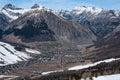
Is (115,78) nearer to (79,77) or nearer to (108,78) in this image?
(108,78)

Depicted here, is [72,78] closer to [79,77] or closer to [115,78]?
[79,77]

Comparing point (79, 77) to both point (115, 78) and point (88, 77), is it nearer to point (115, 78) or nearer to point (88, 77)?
point (88, 77)

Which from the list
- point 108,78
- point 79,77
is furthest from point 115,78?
point 79,77

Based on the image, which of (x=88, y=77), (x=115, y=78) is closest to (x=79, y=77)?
(x=88, y=77)
